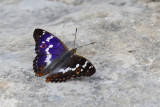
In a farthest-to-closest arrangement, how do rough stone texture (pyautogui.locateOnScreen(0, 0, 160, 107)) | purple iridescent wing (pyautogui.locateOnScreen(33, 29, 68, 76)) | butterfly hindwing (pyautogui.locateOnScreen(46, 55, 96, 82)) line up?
purple iridescent wing (pyautogui.locateOnScreen(33, 29, 68, 76))
butterfly hindwing (pyautogui.locateOnScreen(46, 55, 96, 82))
rough stone texture (pyautogui.locateOnScreen(0, 0, 160, 107))

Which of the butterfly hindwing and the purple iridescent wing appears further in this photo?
the purple iridescent wing

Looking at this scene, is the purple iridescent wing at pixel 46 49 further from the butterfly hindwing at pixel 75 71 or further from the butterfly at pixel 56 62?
the butterfly hindwing at pixel 75 71

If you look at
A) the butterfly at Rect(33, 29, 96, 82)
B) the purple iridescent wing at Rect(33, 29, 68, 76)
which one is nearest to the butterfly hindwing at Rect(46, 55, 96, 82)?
the butterfly at Rect(33, 29, 96, 82)

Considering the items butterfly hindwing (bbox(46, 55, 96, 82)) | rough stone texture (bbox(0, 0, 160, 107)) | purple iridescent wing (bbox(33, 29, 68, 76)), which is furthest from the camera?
purple iridescent wing (bbox(33, 29, 68, 76))

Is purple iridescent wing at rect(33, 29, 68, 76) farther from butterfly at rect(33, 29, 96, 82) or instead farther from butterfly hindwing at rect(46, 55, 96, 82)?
butterfly hindwing at rect(46, 55, 96, 82)

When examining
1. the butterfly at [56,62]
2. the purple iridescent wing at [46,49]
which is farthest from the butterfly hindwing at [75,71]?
the purple iridescent wing at [46,49]

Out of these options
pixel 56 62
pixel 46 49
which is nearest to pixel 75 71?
pixel 56 62

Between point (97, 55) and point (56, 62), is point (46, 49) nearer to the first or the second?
point (56, 62)
